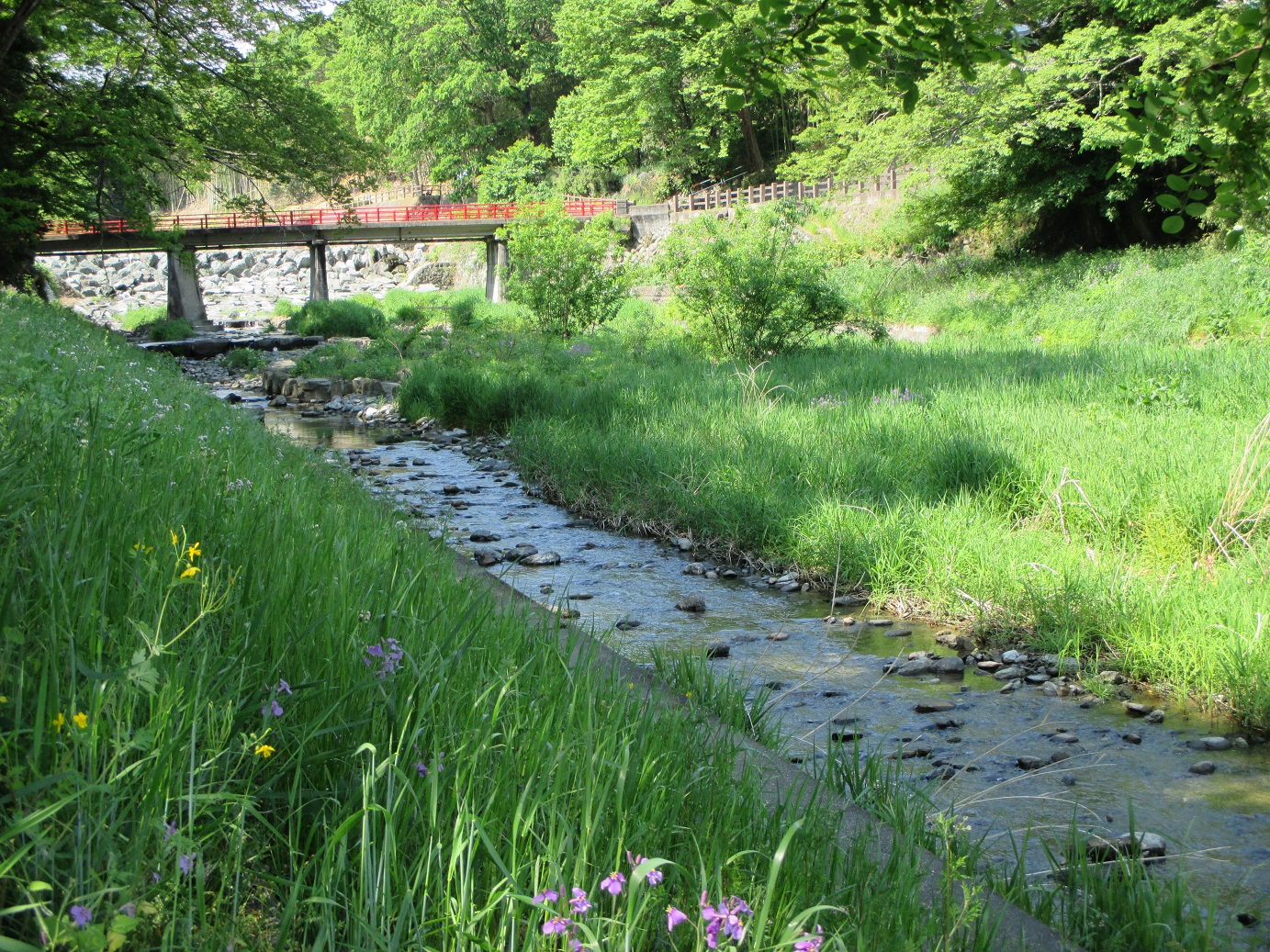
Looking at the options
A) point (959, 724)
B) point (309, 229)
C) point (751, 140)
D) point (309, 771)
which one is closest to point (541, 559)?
point (959, 724)

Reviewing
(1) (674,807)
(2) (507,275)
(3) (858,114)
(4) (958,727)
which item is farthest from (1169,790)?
(3) (858,114)

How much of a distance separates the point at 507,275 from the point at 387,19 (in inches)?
1852

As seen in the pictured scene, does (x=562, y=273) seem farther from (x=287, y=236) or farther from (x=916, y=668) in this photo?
(x=287, y=236)

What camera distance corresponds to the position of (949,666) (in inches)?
225

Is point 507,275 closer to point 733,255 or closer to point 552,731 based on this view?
point 733,255

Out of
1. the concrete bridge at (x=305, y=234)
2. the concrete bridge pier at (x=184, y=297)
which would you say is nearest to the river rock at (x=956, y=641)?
the concrete bridge at (x=305, y=234)

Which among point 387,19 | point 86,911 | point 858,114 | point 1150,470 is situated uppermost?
point 387,19

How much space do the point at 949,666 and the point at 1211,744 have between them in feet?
4.63

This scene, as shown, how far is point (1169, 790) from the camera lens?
4.21m

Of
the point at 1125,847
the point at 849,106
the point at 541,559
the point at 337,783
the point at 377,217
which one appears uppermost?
the point at 849,106

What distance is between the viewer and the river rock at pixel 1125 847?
3.41m

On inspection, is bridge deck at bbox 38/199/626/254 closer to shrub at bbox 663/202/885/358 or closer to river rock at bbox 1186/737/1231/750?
shrub at bbox 663/202/885/358

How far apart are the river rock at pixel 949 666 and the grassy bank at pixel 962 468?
53cm

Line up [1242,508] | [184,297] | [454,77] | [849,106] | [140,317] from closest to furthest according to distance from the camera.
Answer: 1. [1242,508]
2. [849,106]
3. [184,297]
4. [140,317]
5. [454,77]
